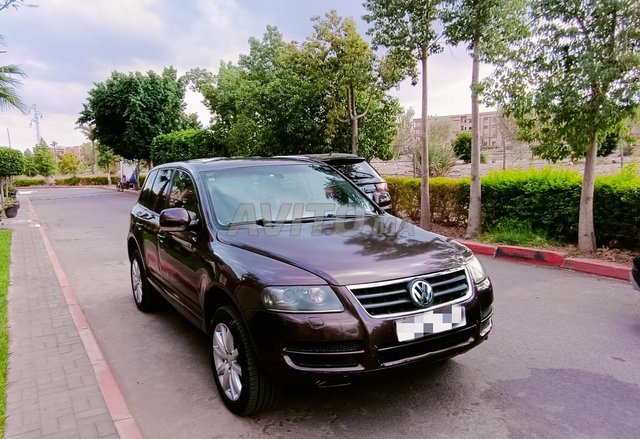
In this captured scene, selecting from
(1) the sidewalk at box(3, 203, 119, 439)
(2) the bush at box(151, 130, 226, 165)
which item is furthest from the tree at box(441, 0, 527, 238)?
(2) the bush at box(151, 130, 226, 165)

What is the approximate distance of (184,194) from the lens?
423 cm

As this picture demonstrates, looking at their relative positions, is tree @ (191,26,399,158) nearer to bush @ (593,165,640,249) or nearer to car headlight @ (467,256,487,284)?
bush @ (593,165,640,249)

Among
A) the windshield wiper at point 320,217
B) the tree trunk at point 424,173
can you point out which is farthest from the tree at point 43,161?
the windshield wiper at point 320,217

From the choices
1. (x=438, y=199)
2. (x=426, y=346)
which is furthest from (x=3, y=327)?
(x=438, y=199)

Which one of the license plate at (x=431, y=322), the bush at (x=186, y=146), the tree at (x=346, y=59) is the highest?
the tree at (x=346, y=59)

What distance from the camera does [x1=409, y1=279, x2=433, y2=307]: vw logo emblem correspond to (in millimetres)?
2711

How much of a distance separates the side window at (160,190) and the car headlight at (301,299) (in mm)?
2501

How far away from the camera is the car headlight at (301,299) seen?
2.63m

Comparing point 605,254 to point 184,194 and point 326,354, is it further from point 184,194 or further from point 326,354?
point 184,194

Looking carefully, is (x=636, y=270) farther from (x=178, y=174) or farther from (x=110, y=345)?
(x=110, y=345)

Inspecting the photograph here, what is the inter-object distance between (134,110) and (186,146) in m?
5.93

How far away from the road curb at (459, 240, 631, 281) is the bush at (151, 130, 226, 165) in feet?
62.9

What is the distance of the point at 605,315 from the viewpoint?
15.5 feet

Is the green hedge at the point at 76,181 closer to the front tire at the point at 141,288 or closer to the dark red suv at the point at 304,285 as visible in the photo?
the front tire at the point at 141,288
